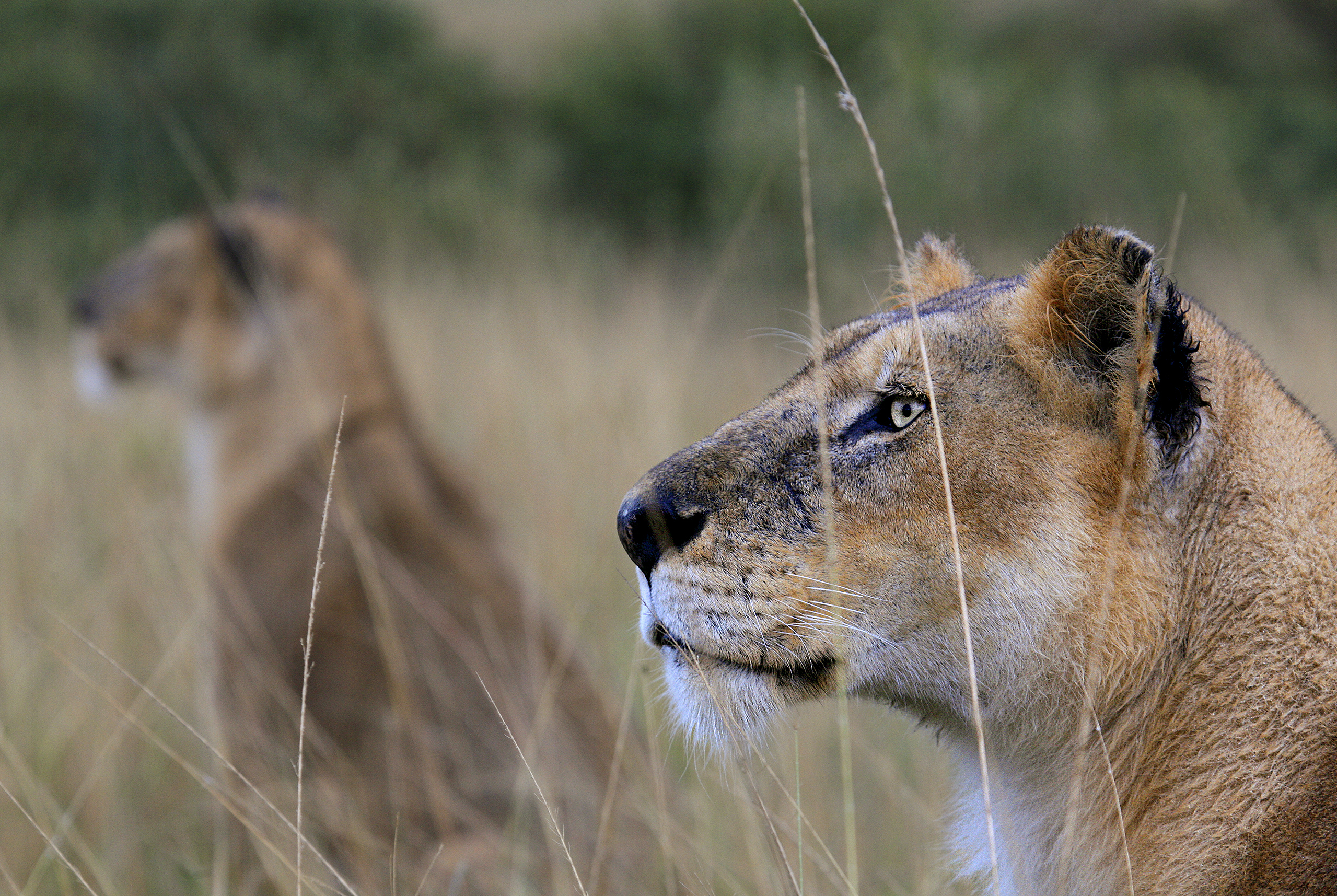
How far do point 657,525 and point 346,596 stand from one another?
98.4 inches

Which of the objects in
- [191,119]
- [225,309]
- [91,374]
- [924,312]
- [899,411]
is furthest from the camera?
[191,119]

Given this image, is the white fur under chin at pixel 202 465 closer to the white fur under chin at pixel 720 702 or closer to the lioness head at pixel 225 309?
the lioness head at pixel 225 309

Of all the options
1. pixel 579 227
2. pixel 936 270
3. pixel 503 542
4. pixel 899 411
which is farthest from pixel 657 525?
pixel 579 227

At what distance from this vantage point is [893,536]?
2.05 m

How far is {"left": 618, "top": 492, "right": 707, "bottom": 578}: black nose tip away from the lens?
2.03 m

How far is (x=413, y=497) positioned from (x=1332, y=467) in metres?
3.28

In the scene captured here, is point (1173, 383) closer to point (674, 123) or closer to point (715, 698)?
point (715, 698)

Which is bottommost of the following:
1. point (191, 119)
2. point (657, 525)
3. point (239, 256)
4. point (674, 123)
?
point (657, 525)

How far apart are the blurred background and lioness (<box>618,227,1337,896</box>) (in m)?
0.31

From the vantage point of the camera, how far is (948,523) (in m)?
2.02

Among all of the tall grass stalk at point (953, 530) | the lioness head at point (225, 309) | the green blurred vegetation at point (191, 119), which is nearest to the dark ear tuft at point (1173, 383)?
the tall grass stalk at point (953, 530)

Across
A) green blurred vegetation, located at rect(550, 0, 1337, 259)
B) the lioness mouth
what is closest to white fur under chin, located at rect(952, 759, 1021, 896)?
the lioness mouth

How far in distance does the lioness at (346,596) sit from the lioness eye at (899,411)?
1.28 metres

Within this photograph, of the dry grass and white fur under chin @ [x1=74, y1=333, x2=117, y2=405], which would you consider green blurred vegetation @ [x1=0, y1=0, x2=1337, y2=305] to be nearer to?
the dry grass
